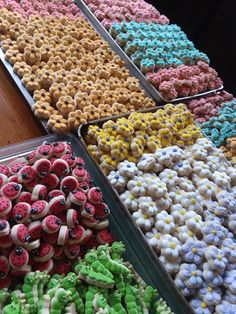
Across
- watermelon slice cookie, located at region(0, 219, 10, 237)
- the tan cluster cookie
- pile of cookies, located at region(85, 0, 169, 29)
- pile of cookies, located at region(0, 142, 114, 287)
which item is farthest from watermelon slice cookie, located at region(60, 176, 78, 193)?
pile of cookies, located at region(85, 0, 169, 29)

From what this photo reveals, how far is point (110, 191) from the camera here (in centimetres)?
129

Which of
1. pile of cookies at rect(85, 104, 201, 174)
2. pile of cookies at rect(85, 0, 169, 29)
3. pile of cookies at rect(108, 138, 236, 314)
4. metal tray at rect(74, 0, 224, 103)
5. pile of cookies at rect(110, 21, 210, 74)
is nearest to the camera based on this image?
pile of cookies at rect(108, 138, 236, 314)

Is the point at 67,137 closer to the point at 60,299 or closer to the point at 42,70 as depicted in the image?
the point at 42,70

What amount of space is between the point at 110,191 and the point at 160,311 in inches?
16.6

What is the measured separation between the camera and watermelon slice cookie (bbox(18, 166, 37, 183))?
1.08 metres

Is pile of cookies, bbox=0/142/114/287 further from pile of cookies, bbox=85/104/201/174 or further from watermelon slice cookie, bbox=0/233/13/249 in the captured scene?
pile of cookies, bbox=85/104/201/174

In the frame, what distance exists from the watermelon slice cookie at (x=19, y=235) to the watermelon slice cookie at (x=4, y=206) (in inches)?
1.8

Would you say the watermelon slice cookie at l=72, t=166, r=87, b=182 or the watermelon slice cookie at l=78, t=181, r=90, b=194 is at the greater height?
the watermelon slice cookie at l=72, t=166, r=87, b=182

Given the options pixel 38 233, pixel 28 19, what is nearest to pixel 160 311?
pixel 38 233

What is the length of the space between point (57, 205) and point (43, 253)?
0.13m

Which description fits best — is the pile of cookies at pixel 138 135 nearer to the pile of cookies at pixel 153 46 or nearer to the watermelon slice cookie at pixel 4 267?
the pile of cookies at pixel 153 46

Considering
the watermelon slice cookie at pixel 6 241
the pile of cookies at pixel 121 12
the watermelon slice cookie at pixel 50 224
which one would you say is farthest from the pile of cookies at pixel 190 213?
the pile of cookies at pixel 121 12

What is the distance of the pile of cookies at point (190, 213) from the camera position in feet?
3.70

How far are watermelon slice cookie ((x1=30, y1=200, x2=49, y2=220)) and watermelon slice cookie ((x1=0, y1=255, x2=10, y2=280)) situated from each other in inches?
5.1
